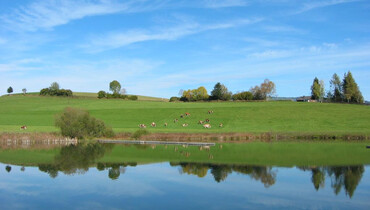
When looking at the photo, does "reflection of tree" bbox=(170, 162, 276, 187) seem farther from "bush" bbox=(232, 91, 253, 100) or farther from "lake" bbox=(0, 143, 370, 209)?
"bush" bbox=(232, 91, 253, 100)

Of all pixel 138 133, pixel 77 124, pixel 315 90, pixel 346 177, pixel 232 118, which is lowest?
pixel 346 177

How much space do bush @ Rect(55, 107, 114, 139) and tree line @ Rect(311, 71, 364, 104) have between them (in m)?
73.8

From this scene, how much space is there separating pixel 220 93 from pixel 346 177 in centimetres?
8709

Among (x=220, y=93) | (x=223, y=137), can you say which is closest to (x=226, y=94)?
(x=220, y=93)

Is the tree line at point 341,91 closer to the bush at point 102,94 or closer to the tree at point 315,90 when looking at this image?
the tree at point 315,90

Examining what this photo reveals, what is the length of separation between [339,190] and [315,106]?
58435 mm

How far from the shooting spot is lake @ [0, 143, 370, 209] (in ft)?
49.0

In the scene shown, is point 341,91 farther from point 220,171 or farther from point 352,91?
point 220,171

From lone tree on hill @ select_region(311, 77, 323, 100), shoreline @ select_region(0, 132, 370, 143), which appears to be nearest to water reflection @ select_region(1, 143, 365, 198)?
shoreline @ select_region(0, 132, 370, 143)

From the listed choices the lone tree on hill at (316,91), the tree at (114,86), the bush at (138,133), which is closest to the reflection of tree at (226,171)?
the bush at (138,133)

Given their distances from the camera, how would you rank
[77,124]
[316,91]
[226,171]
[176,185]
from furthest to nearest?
[316,91]
[77,124]
[226,171]
[176,185]

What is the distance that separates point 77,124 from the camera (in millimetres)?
46938

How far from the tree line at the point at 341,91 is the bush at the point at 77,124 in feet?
242

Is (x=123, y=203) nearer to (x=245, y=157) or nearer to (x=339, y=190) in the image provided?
(x=339, y=190)
